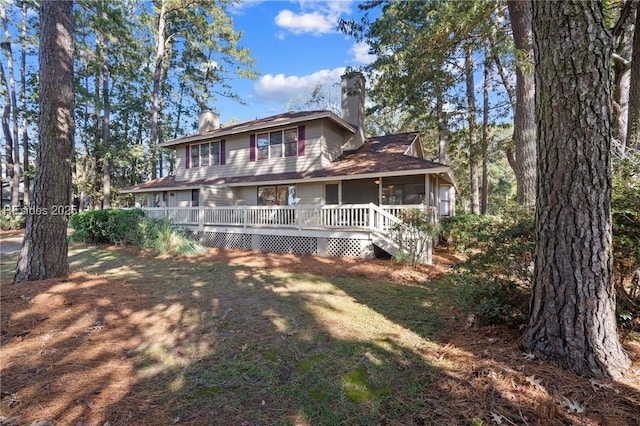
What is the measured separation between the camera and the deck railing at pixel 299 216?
31.2 ft

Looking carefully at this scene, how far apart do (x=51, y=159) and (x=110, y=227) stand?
28.0 feet

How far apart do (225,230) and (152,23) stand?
59.4 feet

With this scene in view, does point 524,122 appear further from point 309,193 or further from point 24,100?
point 24,100

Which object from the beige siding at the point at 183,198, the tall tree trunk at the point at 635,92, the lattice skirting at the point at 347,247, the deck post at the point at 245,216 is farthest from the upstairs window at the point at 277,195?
the tall tree trunk at the point at 635,92

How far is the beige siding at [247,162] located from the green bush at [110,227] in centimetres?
449

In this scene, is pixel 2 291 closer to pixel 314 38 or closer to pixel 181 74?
pixel 314 38

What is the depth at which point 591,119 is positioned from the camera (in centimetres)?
248

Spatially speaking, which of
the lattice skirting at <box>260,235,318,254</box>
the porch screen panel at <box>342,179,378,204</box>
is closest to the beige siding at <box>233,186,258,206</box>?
the lattice skirting at <box>260,235,318,254</box>

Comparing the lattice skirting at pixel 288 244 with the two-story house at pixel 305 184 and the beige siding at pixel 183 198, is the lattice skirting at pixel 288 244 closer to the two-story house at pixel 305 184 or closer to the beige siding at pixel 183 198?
the two-story house at pixel 305 184

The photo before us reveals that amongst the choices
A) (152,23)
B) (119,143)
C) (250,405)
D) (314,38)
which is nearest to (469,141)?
(314,38)

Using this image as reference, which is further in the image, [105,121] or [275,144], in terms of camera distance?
[105,121]

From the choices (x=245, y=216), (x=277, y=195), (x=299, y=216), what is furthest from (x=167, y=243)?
(x=277, y=195)

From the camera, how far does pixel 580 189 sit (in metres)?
2.51

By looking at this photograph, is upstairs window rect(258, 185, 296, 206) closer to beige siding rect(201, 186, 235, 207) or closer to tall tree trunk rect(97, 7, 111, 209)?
beige siding rect(201, 186, 235, 207)
